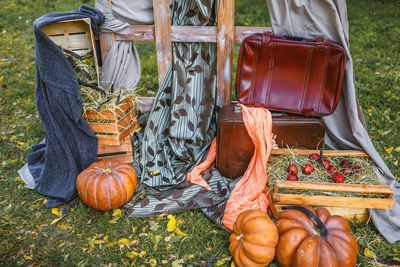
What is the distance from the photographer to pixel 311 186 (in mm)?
2932

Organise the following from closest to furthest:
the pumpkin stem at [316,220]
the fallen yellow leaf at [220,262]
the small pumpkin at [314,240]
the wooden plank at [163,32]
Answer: the small pumpkin at [314,240] < the pumpkin stem at [316,220] < the fallen yellow leaf at [220,262] < the wooden plank at [163,32]

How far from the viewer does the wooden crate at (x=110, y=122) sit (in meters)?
3.52

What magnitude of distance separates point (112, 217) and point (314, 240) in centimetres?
192

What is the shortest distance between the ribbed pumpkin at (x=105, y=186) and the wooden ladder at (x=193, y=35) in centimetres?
96

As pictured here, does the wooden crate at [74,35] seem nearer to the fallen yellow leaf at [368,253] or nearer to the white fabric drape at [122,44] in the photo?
the white fabric drape at [122,44]

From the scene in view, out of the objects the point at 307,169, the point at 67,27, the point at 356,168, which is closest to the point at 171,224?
the point at 307,169

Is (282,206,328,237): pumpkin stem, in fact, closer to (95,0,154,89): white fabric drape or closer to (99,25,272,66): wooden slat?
(99,25,272,66): wooden slat

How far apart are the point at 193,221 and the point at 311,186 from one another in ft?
3.84

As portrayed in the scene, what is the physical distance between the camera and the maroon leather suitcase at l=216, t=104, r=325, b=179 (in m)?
3.46

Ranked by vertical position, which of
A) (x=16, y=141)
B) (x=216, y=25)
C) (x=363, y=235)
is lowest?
(x=363, y=235)

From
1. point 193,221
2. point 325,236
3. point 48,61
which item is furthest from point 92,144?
point 325,236

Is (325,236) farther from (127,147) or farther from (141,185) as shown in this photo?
(127,147)

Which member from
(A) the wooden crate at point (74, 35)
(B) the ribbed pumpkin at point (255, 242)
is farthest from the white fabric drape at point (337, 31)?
(A) the wooden crate at point (74, 35)

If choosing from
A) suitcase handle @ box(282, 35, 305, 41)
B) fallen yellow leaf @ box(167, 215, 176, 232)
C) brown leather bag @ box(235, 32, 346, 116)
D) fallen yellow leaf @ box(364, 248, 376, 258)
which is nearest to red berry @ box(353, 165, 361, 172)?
brown leather bag @ box(235, 32, 346, 116)
